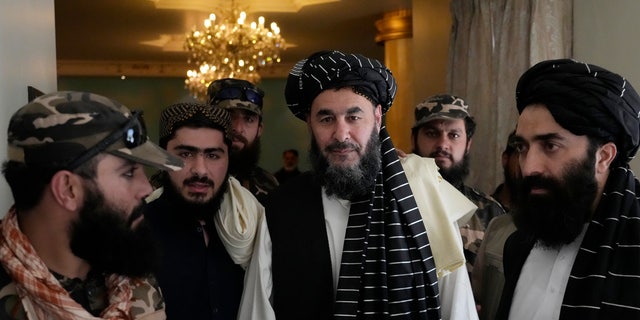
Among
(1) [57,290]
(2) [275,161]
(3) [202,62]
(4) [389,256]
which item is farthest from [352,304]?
(2) [275,161]

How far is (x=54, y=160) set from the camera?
1.71 m

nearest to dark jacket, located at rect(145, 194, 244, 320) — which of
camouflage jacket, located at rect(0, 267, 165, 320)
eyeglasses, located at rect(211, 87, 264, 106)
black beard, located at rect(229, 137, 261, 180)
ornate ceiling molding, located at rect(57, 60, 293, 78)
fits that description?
camouflage jacket, located at rect(0, 267, 165, 320)

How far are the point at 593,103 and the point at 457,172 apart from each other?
171 centimetres

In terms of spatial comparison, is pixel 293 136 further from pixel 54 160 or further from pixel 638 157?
pixel 54 160

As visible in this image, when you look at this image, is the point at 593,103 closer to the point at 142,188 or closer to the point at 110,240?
the point at 142,188

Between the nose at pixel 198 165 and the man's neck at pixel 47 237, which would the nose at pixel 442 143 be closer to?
the nose at pixel 198 165

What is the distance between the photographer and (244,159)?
3656 mm

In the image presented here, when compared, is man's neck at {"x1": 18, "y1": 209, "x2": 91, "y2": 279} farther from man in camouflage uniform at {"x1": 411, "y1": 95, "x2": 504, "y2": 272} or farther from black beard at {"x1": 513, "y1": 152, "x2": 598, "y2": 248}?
man in camouflage uniform at {"x1": 411, "y1": 95, "x2": 504, "y2": 272}

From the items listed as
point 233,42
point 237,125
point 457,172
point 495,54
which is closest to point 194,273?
point 237,125

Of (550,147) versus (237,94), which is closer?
(550,147)

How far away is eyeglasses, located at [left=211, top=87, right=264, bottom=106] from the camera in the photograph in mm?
3732

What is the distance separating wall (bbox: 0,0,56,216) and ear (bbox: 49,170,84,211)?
0.71 metres

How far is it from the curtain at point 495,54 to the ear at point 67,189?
11.4 feet

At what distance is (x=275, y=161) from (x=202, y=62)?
639cm
